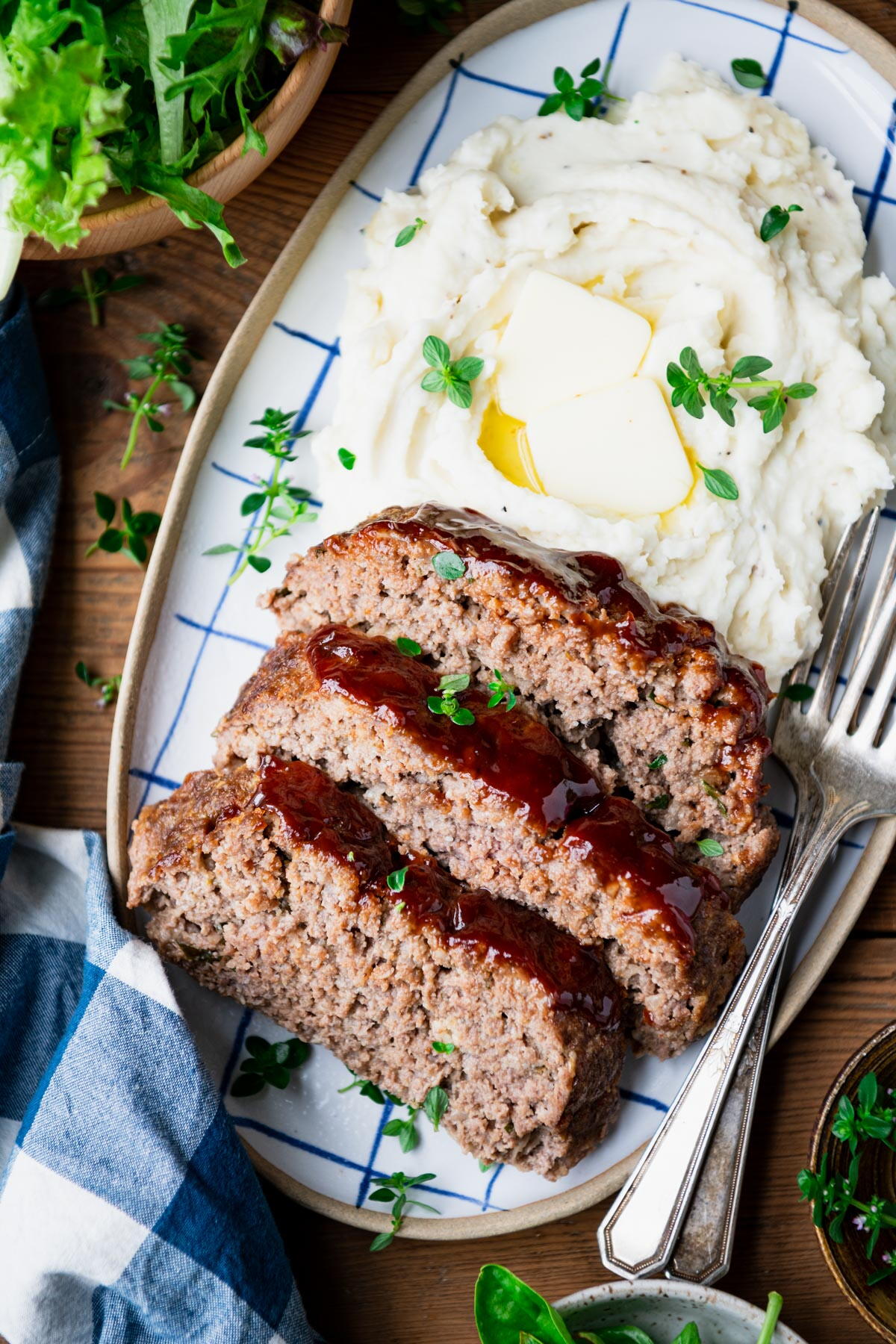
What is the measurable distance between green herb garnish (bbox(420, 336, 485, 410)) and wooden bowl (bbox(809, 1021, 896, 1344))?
3.05 meters

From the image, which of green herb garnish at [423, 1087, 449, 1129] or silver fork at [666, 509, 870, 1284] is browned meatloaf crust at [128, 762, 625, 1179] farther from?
silver fork at [666, 509, 870, 1284]

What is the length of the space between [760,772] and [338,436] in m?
2.20

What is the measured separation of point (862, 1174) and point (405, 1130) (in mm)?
1910

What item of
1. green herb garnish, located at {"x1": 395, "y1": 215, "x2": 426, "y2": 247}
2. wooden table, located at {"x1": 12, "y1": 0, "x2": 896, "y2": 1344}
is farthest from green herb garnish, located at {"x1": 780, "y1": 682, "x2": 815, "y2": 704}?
green herb garnish, located at {"x1": 395, "y1": 215, "x2": 426, "y2": 247}

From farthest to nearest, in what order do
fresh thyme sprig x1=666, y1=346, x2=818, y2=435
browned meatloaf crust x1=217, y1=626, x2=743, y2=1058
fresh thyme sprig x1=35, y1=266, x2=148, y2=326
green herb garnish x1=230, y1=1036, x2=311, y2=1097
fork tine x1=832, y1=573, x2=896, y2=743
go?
fresh thyme sprig x1=35, y1=266, x2=148, y2=326
green herb garnish x1=230, y1=1036, x2=311, y2=1097
fork tine x1=832, y1=573, x2=896, y2=743
fresh thyme sprig x1=666, y1=346, x2=818, y2=435
browned meatloaf crust x1=217, y1=626, x2=743, y2=1058

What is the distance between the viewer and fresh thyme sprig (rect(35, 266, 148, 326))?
5508 millimetres

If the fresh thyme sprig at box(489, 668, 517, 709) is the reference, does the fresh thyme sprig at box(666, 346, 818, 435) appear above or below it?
above

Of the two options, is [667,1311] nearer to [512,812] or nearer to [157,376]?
[512,812]

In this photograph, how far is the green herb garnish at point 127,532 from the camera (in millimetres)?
5469

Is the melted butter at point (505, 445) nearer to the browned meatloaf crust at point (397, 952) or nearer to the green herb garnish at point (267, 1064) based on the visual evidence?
the browned meatloaf crust at point (397, 952)

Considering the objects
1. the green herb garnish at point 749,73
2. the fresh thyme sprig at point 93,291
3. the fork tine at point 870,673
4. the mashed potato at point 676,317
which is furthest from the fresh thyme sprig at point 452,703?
the green herb garnish at point 749,73

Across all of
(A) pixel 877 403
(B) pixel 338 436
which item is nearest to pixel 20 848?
(B) pixel 338 436

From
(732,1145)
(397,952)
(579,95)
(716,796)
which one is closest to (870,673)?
(716,796)

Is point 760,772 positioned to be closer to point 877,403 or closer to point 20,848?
point 877,403
